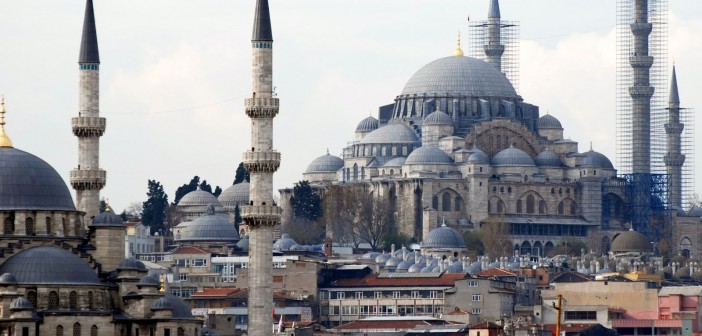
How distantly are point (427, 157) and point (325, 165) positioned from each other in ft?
31.3

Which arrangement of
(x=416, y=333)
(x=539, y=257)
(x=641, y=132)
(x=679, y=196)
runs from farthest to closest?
(x=679, y=196)
(x=641, y=132)
(x=539, y=257)
(x=416, y=333)

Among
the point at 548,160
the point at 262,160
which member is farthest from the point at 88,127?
the point at 548,160

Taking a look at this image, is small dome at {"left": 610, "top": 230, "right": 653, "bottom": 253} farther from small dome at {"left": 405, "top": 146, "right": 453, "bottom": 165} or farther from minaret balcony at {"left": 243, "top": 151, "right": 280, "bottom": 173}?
minaret balcony at {"left": 243, "top": 151, "right": 280, "bottom": 173}

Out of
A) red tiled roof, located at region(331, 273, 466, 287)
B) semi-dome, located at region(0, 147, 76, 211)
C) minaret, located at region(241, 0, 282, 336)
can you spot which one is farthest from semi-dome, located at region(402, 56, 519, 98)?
semi-dome, located at region(0, 147, 76, 211)

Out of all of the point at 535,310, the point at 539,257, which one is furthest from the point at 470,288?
the point at 539,257

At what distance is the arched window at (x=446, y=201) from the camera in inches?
5561

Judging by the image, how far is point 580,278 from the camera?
120m

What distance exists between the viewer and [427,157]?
468ft

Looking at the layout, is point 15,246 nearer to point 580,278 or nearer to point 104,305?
point 104,305

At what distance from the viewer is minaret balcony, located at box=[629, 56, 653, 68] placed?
5743 inches

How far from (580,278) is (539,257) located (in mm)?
16829

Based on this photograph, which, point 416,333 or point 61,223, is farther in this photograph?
point 416,333

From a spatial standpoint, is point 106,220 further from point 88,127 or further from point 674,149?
point 674,149

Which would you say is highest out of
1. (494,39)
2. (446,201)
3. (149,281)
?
(494,39)
